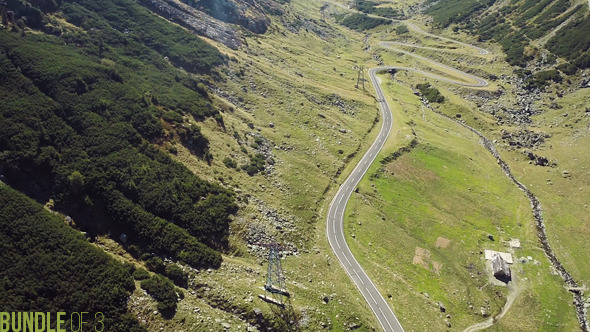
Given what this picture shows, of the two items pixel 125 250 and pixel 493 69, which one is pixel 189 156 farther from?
pixel 493 69

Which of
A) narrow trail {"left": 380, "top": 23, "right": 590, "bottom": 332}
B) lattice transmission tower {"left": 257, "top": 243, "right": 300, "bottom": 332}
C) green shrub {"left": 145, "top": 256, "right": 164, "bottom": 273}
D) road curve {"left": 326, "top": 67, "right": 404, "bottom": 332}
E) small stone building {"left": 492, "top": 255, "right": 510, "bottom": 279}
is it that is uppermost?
narrow trail {"left": 380, "top": 23, "right": 590, "bottom": 332}

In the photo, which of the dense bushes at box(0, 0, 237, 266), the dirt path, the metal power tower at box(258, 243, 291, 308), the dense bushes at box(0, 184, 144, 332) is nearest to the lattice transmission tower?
the metal power tower at box(258, 243, 291, 308)

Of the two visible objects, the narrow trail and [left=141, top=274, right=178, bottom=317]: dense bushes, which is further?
the narrow trail

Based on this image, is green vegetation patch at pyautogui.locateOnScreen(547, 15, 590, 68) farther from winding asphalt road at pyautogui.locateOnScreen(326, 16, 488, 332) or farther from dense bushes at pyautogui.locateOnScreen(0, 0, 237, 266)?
dense bushes at pyautogui.locateOnScreen(0, 0, 237, 266)

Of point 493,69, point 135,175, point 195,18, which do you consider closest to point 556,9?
point 493,69

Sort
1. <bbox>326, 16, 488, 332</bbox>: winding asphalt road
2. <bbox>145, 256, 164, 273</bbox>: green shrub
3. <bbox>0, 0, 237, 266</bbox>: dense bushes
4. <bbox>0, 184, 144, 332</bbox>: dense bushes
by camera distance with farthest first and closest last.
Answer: <bbox>326, 16, 488, 332</bbox>: winding asphalt road, <bbox>0, 0, 237, 266</bbox>: dense bushes, <bbox>145, 256, 164, 273</bbox>: green shrub, <bbox>0, 184, 144, 332</bbox>: dense bushes

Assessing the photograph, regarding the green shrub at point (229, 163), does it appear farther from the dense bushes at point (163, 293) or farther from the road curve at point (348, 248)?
the dense bushes at point (163, 293)

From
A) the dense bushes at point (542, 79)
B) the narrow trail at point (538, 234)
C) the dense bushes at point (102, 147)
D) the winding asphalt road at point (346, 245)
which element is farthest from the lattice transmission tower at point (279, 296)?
the dense bushes at point (542, 79)
